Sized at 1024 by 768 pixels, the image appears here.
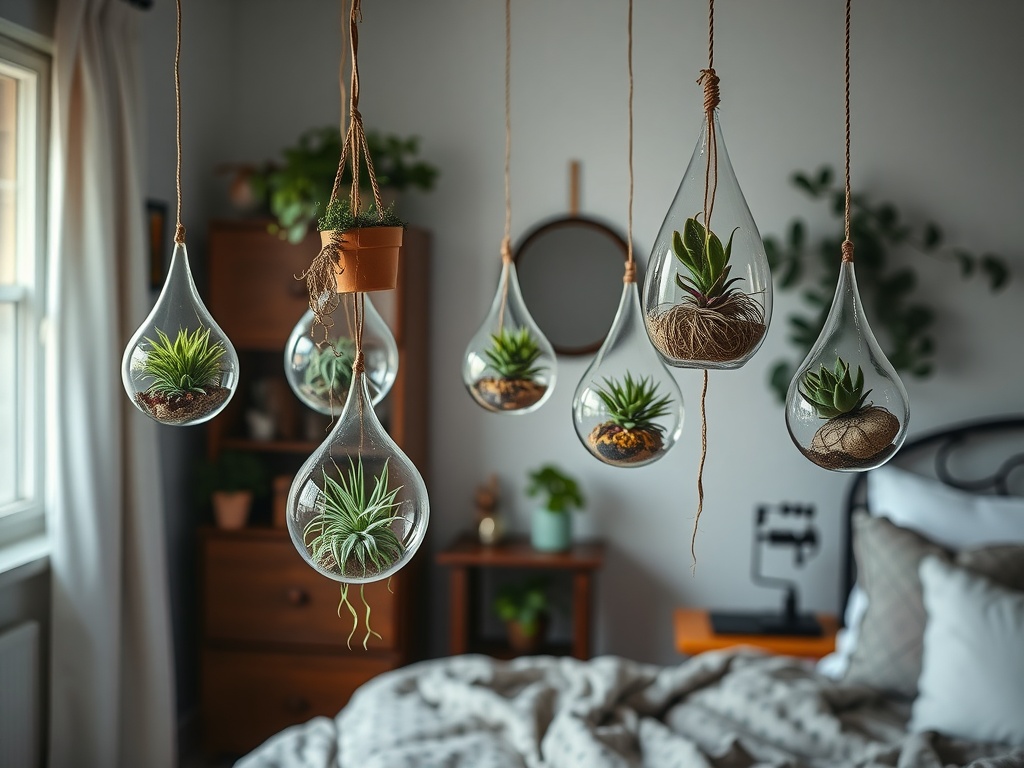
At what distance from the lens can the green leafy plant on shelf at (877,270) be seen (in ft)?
10.2

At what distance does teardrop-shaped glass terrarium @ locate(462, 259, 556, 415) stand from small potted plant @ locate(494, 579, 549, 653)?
184cm

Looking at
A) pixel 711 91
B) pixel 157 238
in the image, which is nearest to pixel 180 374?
pixel 711 91

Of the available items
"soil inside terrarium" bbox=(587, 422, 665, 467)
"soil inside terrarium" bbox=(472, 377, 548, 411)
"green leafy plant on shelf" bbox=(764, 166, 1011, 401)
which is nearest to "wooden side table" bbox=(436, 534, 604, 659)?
"green leafy plant on shelf" bbox=(764, 166, 1011, 401)

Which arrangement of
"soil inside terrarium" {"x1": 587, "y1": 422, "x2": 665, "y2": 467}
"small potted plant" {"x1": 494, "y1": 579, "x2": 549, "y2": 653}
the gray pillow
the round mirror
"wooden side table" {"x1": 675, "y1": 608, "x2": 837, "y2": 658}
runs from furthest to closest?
1. the round mirror
2. "small potted plant" {"x1": 494, "y1": 579, "x2": 549, "y2": 653}
3. "wooden side table" {"x1": 675, "y1": 608, "x2": 837, "y2": 658}
4. the gray pillow
5. "soil inside terrarium" {"x1": 587, "y1": 422, "x2": 665, "y2": 467}

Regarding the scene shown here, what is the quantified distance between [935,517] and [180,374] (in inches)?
92.4

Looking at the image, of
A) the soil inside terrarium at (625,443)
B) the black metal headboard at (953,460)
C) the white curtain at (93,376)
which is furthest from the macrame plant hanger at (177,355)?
the black metal headboard at (953,460)

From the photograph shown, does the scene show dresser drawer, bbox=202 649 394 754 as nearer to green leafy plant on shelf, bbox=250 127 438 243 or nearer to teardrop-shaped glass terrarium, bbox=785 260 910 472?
green leafy plant on shelf, bbox=250 127 438 243

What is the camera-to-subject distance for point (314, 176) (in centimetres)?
303

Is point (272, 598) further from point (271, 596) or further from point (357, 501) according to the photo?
point (357, 501)

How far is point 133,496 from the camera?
2729 mm

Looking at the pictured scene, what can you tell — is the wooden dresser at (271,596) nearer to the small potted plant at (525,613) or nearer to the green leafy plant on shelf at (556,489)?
the small potted plant at (525,613)

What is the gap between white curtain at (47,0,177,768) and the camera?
8.31 ft

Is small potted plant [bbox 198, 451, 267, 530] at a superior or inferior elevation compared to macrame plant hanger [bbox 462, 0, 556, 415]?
inferior

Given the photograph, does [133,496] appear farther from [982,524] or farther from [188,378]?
[982,524]
